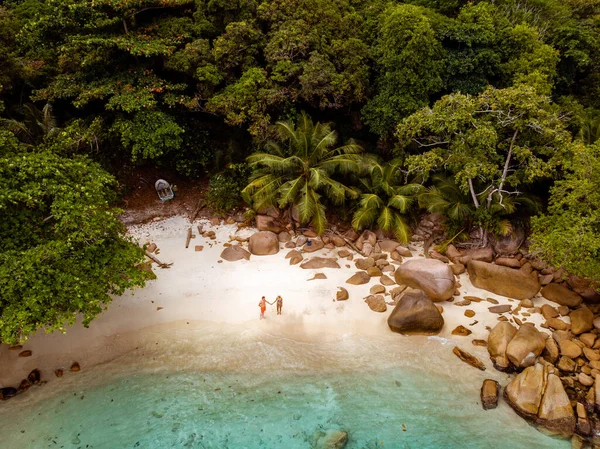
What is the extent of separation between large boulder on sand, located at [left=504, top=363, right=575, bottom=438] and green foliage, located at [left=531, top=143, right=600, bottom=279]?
3.27 m

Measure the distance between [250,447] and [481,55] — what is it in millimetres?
16699

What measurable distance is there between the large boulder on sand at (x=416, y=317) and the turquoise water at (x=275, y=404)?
468 mm

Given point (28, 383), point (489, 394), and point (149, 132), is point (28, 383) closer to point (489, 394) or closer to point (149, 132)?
point (149, 132)

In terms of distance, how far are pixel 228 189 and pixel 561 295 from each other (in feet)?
46.1

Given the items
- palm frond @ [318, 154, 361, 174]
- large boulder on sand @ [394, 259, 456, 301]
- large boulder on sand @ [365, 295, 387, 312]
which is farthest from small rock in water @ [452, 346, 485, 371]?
palm frond @ [318, 154, 361, 174]

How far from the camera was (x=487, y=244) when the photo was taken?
1462cm

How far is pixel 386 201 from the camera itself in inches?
617

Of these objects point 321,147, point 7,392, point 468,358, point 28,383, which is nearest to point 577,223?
point 468,358

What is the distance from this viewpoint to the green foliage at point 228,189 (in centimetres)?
1709

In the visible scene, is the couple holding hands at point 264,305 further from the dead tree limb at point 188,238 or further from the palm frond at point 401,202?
the palm frond at point 401,202

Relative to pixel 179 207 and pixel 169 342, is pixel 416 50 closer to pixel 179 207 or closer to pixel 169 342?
pixel 179 207

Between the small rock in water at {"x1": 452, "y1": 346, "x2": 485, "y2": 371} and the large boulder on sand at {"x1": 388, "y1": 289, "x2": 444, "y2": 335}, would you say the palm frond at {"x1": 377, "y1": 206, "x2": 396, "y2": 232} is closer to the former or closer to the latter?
the large boulder on sand at {"x1": 388, "y1": 289, "x2": 444, "y2": 335}

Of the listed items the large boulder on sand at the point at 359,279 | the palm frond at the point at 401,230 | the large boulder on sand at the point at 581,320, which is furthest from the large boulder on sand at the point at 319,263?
the large boulder on sand at the point at 581,320

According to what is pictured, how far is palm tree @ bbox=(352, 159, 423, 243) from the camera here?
14.8m
